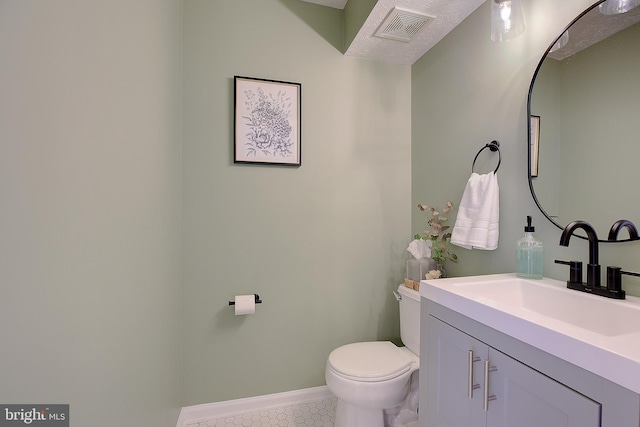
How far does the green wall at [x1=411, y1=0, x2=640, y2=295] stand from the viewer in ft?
3.71

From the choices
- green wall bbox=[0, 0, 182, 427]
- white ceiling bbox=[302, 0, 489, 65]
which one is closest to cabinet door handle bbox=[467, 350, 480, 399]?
green wall bbox=[0, 0, 182, 427]

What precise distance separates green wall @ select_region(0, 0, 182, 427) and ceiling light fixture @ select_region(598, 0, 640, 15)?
5.13 feet

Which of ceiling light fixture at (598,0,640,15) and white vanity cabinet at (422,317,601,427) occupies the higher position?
ceiling light fixture at (598,0,640,15)

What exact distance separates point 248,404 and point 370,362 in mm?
862

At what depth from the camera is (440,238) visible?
1.72m

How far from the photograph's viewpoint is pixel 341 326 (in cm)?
193

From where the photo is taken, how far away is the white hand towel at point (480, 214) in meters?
1.33

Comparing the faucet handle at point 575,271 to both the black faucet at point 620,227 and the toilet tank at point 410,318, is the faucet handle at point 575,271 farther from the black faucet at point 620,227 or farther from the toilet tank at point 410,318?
the toilet tank at point 410,318

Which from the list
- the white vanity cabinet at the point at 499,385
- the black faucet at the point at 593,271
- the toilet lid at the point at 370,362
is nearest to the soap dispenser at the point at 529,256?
the black faucet at the point at 593,271

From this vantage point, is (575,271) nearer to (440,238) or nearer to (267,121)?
(440,238)

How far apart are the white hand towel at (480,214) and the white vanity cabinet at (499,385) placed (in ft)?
1.60

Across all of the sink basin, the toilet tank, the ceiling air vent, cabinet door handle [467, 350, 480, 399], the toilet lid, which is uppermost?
the ceiling air vent

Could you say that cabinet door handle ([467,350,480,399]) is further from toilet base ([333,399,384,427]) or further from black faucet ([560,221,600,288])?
toilet base ([333,399,384,427])

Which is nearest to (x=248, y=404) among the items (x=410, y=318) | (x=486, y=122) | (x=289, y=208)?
(x=410, y=318)
